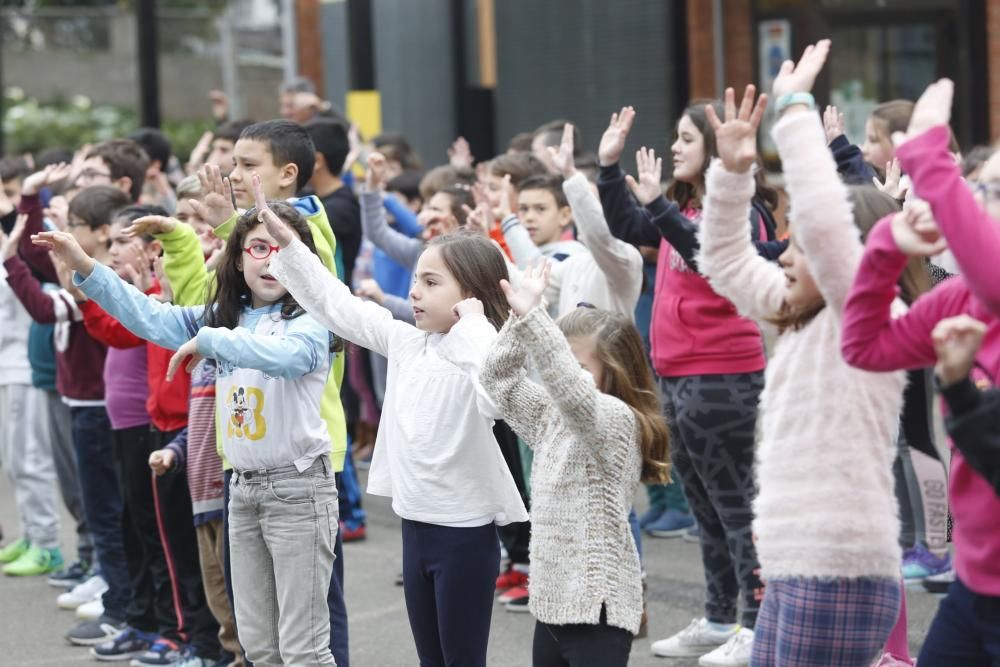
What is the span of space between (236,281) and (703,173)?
5.58ft

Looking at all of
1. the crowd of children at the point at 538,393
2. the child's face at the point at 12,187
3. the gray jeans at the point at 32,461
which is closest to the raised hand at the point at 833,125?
the crowd of children at the point at 538,393

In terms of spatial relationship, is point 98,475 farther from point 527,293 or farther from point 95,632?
point 527,293

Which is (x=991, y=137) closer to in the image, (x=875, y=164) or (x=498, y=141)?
(x=498, y=141)

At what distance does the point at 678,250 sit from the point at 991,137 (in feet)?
21.8

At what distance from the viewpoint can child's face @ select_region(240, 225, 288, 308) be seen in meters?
4.27

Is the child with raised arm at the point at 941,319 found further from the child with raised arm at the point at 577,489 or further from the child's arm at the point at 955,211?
the child with raised arm at the point at 577,489

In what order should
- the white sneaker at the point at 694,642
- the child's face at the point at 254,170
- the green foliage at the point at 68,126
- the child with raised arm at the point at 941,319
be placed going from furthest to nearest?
the green foliage at the point at 68,126 → the white sneaker at the point at 694,642 → the child's face at the point at 254,170 → the child with raised arm at the point at 941,319

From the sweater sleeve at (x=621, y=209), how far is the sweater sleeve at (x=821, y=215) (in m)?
1.91

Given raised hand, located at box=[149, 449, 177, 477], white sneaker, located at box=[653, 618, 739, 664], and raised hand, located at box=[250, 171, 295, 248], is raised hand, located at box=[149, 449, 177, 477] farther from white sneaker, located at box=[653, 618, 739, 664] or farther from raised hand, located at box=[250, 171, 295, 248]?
white sneaker, located at box=[653, 618, 739, 664]

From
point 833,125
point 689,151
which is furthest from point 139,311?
point 833,125

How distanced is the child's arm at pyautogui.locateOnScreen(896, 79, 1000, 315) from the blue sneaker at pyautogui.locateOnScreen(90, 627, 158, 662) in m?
3.75

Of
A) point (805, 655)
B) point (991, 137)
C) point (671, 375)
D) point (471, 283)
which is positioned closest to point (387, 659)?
point (671, 375)

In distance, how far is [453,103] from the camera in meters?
12.4

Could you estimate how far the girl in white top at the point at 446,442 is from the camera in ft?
13.0
